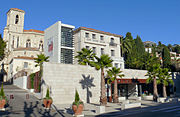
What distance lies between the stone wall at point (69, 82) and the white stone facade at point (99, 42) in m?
17.4

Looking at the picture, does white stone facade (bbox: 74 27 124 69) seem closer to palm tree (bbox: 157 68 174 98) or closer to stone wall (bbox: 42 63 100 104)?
palm tree (bbox: 157 68 174 98)

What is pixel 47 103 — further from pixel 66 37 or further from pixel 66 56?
pixel 66 37

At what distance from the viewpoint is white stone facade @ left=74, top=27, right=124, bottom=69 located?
1819 inches

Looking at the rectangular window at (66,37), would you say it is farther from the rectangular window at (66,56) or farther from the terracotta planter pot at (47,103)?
the terracotta planter pot at (47,103)

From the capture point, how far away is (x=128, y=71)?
34781mm

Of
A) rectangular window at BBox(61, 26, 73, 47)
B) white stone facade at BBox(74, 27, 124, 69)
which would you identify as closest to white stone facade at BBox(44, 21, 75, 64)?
rectangular window at BBox(61, 26, 73, 47)

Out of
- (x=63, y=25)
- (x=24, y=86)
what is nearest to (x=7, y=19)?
(x=63, y=25)

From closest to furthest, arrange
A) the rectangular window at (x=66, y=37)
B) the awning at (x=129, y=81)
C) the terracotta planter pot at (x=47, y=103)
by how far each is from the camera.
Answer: the terracotta planter pot at (x=47, y=103) → the awning at (x=129, y=81) → the rectangular window at (x=66, y=37)

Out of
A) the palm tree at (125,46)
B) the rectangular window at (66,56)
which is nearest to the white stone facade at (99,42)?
the rectangular window at (66,56)

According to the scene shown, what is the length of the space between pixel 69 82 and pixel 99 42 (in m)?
24.2

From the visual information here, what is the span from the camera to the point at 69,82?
86.2ft

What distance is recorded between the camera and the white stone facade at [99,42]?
46213 mm

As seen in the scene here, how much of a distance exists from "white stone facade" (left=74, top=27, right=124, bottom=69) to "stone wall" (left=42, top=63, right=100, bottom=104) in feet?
57.1

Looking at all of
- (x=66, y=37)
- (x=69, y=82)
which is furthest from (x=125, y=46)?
(x=69, y=82)
